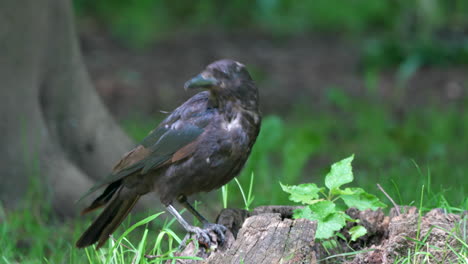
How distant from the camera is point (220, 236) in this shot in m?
3.88

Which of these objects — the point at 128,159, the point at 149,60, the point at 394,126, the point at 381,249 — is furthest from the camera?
the point at 149,60

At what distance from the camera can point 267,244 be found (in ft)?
11.7

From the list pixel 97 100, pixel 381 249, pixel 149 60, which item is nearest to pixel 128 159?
pixel 381 249

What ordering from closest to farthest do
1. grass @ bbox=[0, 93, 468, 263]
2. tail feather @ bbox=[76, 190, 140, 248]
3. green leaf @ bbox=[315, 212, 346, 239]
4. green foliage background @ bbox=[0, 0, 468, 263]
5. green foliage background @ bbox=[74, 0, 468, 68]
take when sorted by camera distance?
green leaf @ bbox=[315, 212, 346, 239] < tail feather @ bbox=[76, 190, 140, 248] < grass @ bbox=[0, 93, 468, 263] < green foliage background @ bbox=[0, 0, 468, 263] < green foliage background @ bbox=[74, 0, 468, 68]

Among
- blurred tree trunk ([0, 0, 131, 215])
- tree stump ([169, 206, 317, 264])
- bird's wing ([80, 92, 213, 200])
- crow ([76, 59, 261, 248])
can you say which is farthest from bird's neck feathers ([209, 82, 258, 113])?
blurred tree trunk ([0, 0, 131, 215])

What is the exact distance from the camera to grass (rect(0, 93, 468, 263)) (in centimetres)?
451

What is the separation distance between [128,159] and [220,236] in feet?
2.49

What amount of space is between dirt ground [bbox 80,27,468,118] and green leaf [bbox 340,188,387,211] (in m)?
5.59

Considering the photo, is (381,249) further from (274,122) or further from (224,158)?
(274,122)

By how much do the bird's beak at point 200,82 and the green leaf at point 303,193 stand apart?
2.06 ft

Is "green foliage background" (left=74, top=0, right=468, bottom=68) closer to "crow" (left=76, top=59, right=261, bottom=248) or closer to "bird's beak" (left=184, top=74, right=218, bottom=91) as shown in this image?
"crow" (left=76, top=59, right=261, bottom=248)

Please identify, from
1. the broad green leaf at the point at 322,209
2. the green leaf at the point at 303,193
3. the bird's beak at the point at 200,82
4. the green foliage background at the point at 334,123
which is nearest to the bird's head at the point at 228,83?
the bird's beak at the point at 200,82

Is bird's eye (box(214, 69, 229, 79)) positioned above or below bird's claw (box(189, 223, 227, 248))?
above

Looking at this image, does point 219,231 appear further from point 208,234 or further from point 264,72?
point 264,72
